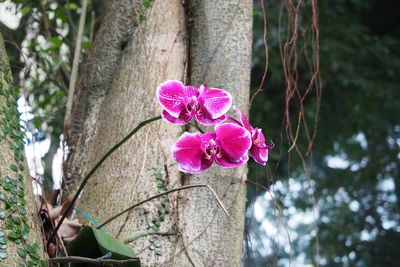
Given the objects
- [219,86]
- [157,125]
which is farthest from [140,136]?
[219,86]

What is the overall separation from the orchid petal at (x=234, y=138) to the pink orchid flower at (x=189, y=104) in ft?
0.12

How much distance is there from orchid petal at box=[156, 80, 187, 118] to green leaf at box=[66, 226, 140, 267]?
33cm

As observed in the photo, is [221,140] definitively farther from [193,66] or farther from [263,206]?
[263,206]

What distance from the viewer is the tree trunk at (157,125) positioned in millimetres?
1679

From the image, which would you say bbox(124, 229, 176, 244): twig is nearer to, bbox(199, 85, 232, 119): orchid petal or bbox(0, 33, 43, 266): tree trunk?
bbox(0, 33, 43, 266): tree trunk

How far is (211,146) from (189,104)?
0.32 ft

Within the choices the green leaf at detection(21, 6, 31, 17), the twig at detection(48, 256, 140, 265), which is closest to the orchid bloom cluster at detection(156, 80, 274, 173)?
the twig at detection(48, 256, 140, 265)

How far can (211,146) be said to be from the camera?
1280 millimetres

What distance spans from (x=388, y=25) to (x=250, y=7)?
4.66 meters

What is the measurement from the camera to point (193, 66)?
2014mm

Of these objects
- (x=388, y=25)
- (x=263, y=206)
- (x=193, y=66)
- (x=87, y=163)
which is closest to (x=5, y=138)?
(x=87, y=163)

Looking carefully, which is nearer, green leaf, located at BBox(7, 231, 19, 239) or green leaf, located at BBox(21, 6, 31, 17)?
green leaf, located at BBox(7, 231, 19, 239)

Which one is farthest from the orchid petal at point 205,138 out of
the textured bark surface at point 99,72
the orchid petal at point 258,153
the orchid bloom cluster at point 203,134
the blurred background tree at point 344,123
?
the blurred background tree at point 344,123

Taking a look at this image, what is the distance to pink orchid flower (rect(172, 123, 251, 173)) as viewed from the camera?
1.28 metres
